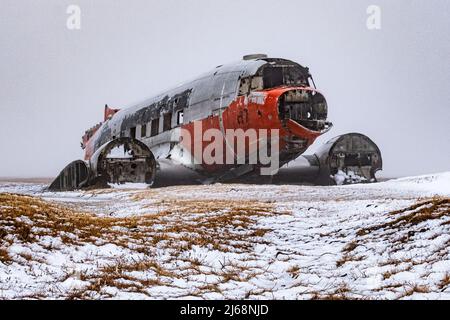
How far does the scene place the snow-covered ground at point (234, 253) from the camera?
6.26 m

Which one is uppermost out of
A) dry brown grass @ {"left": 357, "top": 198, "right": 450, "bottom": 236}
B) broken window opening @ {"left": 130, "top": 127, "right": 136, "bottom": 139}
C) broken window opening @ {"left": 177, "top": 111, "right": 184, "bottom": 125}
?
broken window opening @ {"left": 177, "top": 111, "right": 184, "bottom": 125}

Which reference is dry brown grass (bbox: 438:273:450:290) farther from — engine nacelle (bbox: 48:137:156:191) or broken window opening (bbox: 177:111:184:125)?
broken window opening (bbox: 177:111:184:125)

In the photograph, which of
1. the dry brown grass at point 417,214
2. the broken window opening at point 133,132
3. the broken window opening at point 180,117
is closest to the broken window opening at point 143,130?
the broken window opening at point 133,132

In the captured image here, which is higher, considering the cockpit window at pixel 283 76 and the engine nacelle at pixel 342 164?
the cockpit window at pixel 283 76

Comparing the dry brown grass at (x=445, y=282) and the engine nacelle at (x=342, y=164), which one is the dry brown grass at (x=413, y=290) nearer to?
the dry brown grass at (x=445, y=282)

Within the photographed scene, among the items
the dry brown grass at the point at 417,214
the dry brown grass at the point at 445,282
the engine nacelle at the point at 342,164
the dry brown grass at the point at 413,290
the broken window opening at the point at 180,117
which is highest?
the broken window opening at the point at 180,117

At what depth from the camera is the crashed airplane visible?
18062 millimetres

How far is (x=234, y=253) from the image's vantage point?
8422 mm

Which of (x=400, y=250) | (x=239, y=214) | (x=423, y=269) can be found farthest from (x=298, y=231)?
(x=423, y=269)

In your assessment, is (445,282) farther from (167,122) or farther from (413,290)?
(167,122)

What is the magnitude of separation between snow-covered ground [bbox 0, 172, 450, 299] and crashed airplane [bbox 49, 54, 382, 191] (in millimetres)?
5997

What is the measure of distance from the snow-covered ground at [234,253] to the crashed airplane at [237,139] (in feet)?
19.7

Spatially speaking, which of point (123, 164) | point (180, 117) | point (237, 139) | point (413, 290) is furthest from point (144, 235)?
point (180, 117)

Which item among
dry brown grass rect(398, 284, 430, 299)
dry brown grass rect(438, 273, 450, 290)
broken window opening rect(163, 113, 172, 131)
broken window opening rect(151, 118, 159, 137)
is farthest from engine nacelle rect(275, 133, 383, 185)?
dry brown grass rect(398, 284, 430, 299)
